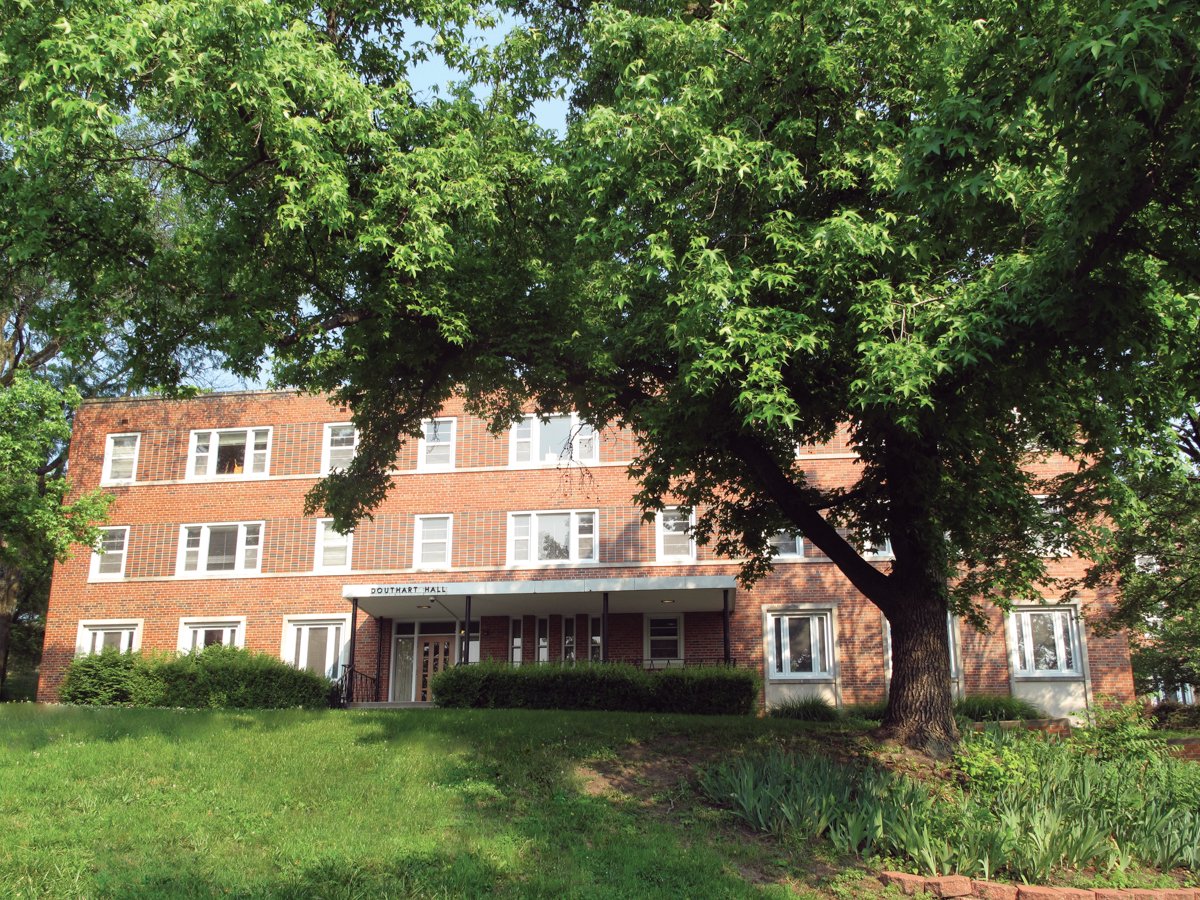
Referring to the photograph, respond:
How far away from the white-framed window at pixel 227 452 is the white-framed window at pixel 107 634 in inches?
186

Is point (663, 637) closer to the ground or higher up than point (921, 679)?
higher up

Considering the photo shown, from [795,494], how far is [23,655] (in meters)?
41.6

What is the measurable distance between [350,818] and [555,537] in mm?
17809

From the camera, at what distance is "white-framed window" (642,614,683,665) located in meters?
26.5

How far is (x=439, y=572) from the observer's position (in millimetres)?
27422

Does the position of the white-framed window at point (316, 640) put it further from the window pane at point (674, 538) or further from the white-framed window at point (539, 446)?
the window pane at point (674, 538)

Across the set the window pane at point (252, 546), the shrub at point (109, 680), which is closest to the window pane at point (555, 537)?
the window pane at point (252, 546)

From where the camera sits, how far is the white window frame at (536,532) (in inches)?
1062

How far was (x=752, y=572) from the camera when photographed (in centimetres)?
1571

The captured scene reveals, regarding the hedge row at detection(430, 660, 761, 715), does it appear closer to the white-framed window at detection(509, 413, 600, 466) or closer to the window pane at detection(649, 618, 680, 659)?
the window pane at detection(649, 618, 680, 659)

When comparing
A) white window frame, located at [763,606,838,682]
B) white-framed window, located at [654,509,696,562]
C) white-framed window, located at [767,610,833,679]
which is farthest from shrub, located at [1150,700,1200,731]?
white-framed window, located at [654,509,696,562]

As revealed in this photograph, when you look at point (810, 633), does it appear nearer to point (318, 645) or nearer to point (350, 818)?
point (318, 645)

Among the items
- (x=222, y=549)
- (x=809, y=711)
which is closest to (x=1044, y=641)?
(x=809, y=711)

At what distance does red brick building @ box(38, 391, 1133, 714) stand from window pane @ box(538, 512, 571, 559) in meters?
0.04
